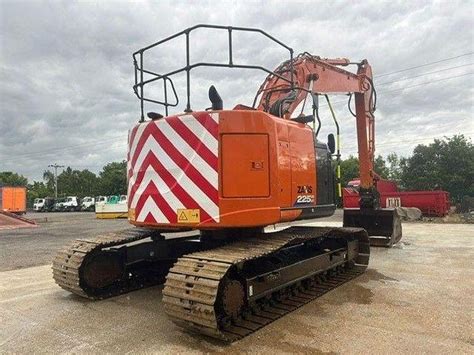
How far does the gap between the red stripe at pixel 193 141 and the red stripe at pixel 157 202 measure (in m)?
0.74

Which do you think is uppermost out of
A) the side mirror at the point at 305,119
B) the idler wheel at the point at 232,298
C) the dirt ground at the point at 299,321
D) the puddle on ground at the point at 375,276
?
the side mirror at the point at 305,119

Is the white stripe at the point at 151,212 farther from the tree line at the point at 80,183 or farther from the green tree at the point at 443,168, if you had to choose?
the tree line at the point at 80,183

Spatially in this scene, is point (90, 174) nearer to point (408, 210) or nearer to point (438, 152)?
point (438, 152)

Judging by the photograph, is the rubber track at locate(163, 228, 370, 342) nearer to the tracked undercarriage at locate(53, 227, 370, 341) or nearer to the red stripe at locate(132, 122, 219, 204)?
the tracked undercarriage at locate(53, 227, 370, 341)

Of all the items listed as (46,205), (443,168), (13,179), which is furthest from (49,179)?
(443,168)

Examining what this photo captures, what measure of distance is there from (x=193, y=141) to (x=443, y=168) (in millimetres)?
37054

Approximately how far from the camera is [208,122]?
4895 mm

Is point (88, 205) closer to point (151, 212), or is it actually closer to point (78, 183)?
point (78, 183)

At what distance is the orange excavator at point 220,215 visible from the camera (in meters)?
4.35

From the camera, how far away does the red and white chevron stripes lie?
4.84 metres

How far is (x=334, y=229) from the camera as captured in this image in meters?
6.78

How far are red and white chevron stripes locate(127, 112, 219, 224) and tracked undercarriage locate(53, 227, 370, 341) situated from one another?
64 centimetres

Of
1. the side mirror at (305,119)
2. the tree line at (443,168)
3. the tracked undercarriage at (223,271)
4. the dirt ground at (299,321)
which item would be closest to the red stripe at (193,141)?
the tracked undercarriage at (223,271)

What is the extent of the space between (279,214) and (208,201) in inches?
34.9
